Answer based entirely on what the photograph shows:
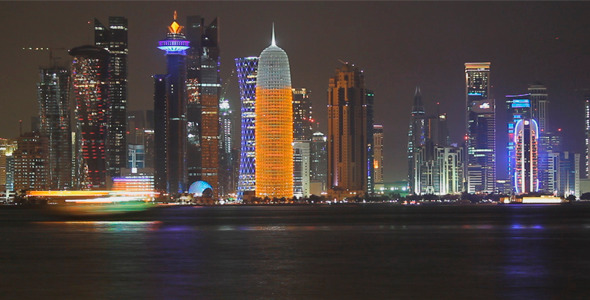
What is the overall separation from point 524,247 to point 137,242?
30.9 meters

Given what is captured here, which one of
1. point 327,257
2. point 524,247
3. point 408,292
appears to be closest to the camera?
point 408,292

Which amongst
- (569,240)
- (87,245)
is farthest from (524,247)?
(87,245)

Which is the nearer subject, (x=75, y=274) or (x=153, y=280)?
(x=153, y=280)

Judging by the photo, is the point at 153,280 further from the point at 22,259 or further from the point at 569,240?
the point at 569,240

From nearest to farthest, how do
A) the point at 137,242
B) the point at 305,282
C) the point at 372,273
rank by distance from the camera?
the point at 305,282
the point at 372,273
the point at 137,242

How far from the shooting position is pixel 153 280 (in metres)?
40.8

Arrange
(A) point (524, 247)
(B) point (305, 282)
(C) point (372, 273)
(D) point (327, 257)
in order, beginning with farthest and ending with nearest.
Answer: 1. (A) point (524, 247)
2. (D) point (327, 257)
3. (C) point (372, 273)
4. (B) point (305, 282)

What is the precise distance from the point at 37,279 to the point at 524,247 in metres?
37.6

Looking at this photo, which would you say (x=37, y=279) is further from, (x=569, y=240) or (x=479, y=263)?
(x=569, y=240)

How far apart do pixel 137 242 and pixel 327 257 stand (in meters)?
21.5

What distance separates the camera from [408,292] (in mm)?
36188

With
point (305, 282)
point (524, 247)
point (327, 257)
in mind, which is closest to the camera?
point (305, 282)

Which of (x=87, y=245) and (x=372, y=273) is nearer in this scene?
(x=372, y=273)

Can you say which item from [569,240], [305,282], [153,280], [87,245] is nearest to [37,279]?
[153,280]
